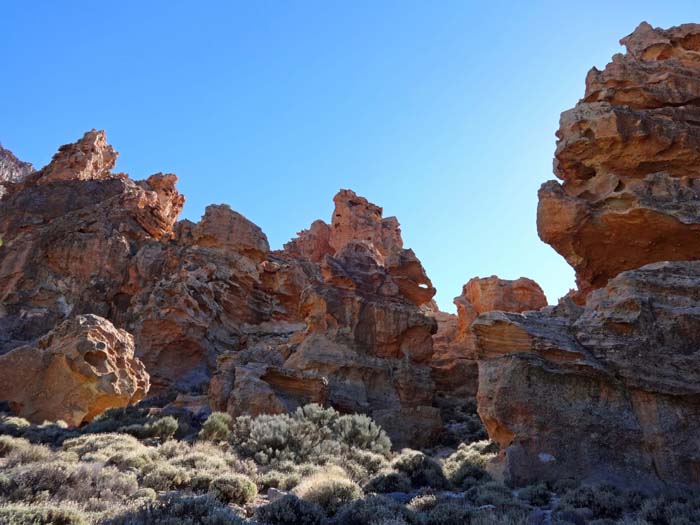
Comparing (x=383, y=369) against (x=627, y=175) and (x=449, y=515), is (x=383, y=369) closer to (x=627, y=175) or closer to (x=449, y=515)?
(x=627, y=175)

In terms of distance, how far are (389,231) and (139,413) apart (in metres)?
51.2

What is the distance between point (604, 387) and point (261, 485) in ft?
26.0

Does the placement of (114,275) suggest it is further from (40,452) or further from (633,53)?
(633,53)

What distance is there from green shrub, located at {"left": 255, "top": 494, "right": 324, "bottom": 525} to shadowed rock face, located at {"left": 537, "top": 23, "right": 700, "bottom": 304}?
16240 millimetres

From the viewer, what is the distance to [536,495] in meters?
9.43

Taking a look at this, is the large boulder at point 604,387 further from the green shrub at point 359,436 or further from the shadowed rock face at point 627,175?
the shadowed rock face at point 627,175

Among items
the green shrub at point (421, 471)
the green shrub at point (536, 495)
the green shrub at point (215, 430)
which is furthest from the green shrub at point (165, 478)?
the green shrub at point (536, 495)

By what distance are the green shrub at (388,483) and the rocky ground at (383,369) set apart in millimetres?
58

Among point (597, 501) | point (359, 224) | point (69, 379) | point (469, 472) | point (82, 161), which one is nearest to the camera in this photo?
point (597, 501)

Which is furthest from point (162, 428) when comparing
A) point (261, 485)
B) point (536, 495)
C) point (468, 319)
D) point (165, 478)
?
point (468, 319)

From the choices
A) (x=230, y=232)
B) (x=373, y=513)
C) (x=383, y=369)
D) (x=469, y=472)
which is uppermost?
(x=230, y=232)

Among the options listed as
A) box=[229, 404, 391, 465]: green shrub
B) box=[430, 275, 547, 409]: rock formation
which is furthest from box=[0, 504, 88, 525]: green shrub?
box=[430, 275, 547, 409]: rock formation

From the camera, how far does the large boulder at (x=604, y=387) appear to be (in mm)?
10922

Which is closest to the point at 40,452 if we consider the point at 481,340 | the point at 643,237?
the point at 481,340
